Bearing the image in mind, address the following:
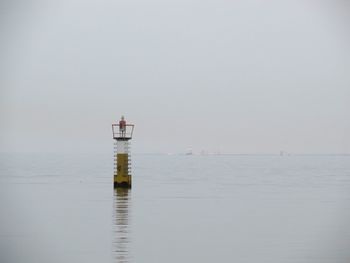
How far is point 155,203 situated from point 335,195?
17121 mm

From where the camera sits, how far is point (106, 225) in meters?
36.4

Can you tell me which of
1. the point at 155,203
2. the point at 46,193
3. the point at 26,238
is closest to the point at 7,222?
the point at 26,238

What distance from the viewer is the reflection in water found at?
27.9 m

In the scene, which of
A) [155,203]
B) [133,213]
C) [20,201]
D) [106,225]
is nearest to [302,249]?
[106,225]

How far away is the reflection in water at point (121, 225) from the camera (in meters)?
27.9

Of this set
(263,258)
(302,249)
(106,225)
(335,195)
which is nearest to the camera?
(263,258)

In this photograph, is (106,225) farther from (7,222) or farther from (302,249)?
(302,249)

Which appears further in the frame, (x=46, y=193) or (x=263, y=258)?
(x=46, y=193)

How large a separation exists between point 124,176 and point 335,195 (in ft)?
55.5

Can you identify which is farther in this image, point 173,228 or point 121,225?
point 121,225

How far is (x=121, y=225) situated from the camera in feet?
121

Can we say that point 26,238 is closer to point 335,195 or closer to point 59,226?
point 59,226

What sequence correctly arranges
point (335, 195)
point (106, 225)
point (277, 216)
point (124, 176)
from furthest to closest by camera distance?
point (335, 195) → point (124, 176) → point (277, 216) → point (106, 225)

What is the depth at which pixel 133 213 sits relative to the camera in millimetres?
42312
